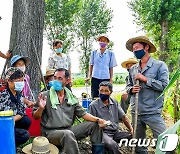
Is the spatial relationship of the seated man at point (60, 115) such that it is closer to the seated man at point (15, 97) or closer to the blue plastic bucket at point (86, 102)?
the seated man at point (15, 97)

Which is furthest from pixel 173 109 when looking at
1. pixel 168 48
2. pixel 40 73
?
pixel 168 48

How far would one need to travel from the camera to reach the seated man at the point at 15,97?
12.3 ft

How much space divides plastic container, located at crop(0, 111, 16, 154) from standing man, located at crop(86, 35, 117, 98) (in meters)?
3.34

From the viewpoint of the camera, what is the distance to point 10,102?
12.5 ft

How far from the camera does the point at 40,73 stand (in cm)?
586

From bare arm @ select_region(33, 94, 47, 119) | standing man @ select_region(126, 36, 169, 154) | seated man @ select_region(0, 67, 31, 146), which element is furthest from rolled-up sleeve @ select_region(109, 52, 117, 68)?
seated man @ select_region(0, 67, 31, 146)

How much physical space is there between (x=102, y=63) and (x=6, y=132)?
136 inches

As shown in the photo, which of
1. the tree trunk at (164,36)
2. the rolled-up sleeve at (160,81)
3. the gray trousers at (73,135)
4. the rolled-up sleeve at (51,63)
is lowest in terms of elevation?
the gray trousers at (73,135)

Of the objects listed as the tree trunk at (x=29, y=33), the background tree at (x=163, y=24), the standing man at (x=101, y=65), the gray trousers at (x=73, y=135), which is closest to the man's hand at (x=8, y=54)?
the tree trunk at (x=29, y=33)

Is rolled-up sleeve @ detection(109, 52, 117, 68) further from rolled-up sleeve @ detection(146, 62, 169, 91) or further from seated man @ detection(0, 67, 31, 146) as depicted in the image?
seated man @ detection(0, 67, 31, 146)

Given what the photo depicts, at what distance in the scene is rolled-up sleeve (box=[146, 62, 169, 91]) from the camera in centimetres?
393

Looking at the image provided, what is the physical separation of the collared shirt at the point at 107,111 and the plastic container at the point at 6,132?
185 cm

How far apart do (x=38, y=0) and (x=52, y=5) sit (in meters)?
18.0

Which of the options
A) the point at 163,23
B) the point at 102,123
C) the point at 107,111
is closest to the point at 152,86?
the point at 102,123
